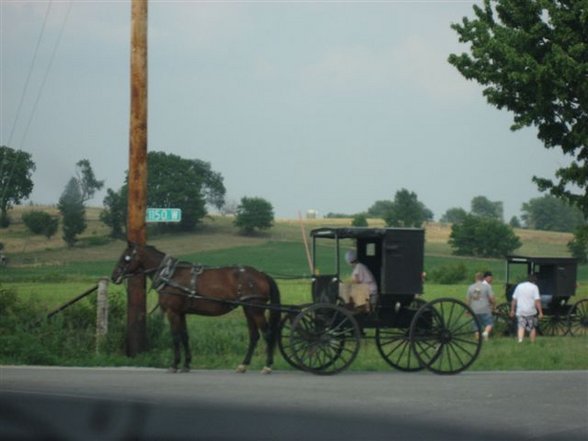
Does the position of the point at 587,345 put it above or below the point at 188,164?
below

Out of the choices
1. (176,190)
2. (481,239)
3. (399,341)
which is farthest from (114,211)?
(481,239)

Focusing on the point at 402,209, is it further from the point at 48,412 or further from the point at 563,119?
the point at 48,412

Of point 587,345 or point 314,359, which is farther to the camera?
point 587,345

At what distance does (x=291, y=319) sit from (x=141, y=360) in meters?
2.84

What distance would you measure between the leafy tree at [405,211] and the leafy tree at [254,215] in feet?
24.0

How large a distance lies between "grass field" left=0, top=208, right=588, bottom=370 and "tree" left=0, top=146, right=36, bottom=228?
1603 millimetres

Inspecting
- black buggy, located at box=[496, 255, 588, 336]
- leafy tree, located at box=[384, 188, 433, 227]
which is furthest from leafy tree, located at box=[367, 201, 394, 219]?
black buggy, located at box=[496, 255, 588, 336]

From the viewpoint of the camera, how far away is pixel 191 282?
17750mm

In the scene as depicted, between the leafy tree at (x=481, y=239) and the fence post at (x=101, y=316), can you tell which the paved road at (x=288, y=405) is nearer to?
the fence post at (x=101, y=316)

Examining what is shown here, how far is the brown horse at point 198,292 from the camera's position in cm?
1772

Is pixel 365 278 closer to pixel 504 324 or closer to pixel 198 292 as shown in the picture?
pixel 198 292

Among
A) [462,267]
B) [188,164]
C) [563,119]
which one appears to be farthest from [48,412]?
[462,267]

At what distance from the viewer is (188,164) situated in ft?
85.4

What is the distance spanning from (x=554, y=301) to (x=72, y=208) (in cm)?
1663
